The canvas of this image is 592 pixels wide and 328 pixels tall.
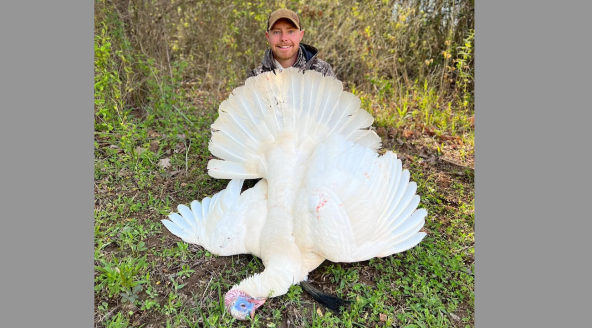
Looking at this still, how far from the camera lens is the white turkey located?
2.41 m

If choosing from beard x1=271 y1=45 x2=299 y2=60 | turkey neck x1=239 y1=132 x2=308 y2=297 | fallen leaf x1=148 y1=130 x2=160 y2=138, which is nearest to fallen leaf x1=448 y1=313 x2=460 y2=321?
turkey neck x1=239 y1=132 x2=308 y2=297

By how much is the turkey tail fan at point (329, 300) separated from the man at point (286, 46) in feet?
6.38

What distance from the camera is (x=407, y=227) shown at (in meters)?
2.65

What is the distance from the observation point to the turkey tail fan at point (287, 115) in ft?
9.97

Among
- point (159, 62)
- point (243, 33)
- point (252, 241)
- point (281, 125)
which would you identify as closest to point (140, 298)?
point (252, 241)

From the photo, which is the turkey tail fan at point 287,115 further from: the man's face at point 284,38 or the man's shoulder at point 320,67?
the man's shoulder at point 320,67

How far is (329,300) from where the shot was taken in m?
2.35

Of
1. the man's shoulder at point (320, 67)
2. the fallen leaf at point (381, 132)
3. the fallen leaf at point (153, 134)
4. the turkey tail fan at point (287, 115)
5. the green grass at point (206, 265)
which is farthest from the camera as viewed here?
the fallen leaf at point (381, 132)

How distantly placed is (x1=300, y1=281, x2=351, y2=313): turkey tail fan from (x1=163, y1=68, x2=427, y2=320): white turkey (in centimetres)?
13

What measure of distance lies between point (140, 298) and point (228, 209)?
2.88ft

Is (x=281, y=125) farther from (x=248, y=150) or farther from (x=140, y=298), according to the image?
(x=140, y=298)

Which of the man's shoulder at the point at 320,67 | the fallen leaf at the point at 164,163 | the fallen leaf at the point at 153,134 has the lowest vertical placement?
the fallen leaf at the point at 164,163

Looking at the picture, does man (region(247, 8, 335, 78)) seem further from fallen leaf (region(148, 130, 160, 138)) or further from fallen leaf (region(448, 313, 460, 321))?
fallen leaf (region(448, 313, 460, 321))

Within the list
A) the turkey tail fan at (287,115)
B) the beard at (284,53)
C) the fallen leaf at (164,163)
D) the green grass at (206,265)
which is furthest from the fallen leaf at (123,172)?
the beard at (284,53)
